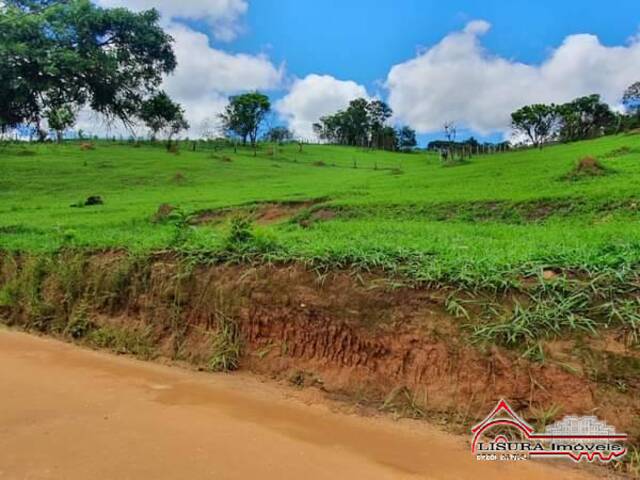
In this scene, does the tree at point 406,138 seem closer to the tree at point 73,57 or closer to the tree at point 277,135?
the tree at point 277,135

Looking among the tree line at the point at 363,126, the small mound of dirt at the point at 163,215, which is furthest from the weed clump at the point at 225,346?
the tree line at the point at 363,126

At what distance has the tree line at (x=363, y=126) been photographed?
73.7 m

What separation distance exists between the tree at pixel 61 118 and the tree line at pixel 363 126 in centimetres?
6334

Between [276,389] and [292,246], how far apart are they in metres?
1.82

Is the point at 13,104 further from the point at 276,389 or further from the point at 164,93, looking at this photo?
the point at 276,389

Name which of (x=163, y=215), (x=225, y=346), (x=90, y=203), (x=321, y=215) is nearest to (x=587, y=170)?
(x=321, y=215)

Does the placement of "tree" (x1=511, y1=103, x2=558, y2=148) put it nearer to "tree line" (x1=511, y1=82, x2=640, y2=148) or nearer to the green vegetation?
"tree line" (x1=511, y1=82, x2=640, y2=148)

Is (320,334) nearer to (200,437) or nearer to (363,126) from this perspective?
(200,437)

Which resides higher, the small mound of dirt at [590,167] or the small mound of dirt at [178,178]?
the small mound of dirt at [178,178]

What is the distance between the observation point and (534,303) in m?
4.37

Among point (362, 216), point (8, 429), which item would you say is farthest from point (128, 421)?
point (362, 216)

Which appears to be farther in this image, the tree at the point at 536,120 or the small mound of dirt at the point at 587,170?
the tree at the point at 536,120

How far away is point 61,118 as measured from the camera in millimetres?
11156

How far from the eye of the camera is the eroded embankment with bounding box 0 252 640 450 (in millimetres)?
4039
